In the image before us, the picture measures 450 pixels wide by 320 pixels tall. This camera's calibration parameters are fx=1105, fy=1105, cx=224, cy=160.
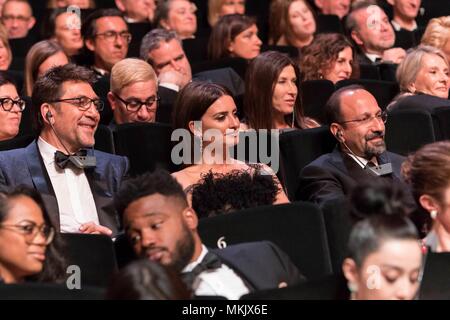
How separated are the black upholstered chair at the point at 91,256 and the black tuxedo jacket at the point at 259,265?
0.23 m

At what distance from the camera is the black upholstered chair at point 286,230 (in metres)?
2.40

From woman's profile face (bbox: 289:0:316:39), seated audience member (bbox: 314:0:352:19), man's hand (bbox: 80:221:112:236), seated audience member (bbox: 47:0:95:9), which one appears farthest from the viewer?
seated audience member (bbox: 314:0:352:19)

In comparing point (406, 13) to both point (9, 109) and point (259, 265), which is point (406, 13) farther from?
point (259, 265)

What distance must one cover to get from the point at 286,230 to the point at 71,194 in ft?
2.43

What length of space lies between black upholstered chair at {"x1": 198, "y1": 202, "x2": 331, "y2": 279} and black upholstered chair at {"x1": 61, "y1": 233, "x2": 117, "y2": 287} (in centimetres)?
23

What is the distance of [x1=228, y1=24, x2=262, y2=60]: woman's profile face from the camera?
4.56 m

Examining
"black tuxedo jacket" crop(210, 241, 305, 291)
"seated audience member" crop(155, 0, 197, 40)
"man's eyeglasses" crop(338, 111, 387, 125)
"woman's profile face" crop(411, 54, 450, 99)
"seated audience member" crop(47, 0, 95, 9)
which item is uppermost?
"seated audience member" crop(47, 0, 95, 9)

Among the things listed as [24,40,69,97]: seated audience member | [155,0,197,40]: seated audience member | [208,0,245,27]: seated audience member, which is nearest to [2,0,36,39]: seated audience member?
[155,0,197,40]: seated audience member

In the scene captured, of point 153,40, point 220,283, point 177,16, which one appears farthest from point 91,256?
point 177,16

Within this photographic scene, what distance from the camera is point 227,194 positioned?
8.60 ft

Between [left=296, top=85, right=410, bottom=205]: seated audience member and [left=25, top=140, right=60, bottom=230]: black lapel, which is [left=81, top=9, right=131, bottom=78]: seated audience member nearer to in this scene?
[left=296, top=85, right=410, bottom=205]: seated audience member

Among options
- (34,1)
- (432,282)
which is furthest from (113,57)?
(432,282)

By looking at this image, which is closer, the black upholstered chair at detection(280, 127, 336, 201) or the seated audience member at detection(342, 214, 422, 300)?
the seated audience member at detection(342, 214, 422, 300)

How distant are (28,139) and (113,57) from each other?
136 centimetres
